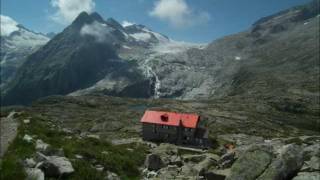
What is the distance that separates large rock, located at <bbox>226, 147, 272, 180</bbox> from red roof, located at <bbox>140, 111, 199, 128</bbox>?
9613 centimetres

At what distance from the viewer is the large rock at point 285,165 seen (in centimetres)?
2075

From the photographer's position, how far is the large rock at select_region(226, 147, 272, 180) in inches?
818

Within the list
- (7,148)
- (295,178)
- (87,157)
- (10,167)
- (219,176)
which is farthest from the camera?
(87,157)

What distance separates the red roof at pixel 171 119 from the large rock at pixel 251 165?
9613 centimetres

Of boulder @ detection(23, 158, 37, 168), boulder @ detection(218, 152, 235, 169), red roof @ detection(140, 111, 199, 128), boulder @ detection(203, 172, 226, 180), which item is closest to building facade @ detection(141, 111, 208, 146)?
red roof @ detection(140, 111, 199, 128)

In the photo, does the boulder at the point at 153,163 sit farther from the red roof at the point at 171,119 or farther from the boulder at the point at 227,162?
the red roof at the point at 171,119

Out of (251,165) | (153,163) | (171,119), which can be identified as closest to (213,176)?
(251,165)

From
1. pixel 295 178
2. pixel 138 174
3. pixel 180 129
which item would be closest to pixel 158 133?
pixel 180 129

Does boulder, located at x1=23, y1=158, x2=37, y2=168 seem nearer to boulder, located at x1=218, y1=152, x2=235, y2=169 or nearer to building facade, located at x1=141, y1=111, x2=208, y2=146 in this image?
boulder, located at x1=218, y1=152, x2=235, y2=169

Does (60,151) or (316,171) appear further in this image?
(60,151)

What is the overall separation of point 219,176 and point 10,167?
40.1 feet

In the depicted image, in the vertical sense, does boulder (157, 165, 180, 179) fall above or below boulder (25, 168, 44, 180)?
below

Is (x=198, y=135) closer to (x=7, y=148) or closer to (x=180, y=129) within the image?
(x=180, y=129)

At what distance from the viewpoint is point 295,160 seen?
23.1 metres
